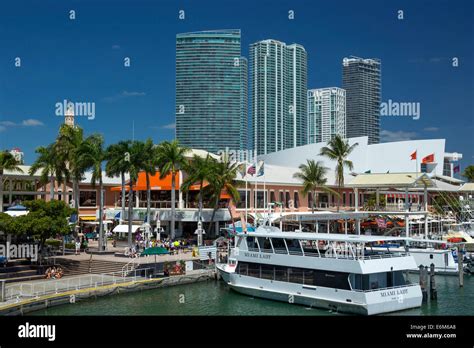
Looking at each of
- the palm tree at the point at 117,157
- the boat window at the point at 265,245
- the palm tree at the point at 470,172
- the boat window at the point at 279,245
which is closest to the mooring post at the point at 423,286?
the boat window at the point at 279,245

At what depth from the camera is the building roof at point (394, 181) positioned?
61344 millimetres

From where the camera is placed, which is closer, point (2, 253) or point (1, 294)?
point (1, 294)

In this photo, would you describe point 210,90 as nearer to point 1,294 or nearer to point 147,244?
point 147,244

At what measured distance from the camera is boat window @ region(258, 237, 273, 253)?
3662 cm

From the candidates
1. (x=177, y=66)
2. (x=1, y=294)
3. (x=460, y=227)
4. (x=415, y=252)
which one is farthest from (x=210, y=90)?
(x=1, y=294)

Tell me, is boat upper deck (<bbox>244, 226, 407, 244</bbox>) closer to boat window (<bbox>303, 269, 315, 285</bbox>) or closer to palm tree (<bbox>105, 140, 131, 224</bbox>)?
boat window (<bbox>303, 269, 315, 285</bbox>)

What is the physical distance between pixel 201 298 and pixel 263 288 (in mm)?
4252

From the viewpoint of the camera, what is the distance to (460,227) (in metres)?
62.5

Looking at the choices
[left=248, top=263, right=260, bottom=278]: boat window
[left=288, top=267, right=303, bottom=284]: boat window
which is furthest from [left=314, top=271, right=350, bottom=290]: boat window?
[left=248, top=263, right=260, bottom=278]: boat window

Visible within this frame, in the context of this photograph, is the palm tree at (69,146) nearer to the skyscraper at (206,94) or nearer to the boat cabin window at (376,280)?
the boat cabin window at (376,280)

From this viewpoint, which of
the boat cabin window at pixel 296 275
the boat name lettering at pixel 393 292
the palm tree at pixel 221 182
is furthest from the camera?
the palm tree at pixel 221 182

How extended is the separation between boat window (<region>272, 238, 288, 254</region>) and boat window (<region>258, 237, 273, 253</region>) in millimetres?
404

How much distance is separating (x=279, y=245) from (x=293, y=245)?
44.7 inches
